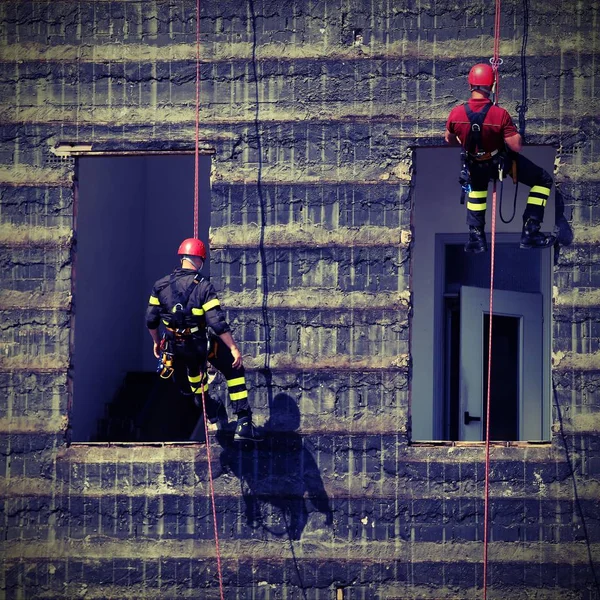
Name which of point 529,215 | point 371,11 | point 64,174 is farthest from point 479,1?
point 64,174

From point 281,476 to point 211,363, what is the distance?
1.19 metres

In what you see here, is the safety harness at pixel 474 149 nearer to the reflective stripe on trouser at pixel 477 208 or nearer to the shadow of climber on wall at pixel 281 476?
the reflective stripe on trouser at pixel 477 208

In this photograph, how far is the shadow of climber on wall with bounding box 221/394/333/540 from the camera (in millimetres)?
10000

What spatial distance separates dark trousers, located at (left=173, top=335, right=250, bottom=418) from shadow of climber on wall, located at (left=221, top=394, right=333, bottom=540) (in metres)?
0.48

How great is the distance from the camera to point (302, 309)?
33.1 feet

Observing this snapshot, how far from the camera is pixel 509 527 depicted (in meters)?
9.88

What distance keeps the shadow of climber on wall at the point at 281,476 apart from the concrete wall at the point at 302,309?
2 centimetres

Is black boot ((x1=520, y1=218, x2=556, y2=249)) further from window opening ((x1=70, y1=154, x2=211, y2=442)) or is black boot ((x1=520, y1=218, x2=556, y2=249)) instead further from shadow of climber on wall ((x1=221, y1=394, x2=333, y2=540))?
window opening ((x1=70, y1=154, x2=211, y2=442))

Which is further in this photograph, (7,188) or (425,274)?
(425,274)

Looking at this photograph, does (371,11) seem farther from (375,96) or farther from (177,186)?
(177,186)

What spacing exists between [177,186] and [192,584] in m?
5.85

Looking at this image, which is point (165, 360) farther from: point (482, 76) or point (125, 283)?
point (125, 283)

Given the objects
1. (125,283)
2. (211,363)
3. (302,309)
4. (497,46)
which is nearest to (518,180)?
(497,46)

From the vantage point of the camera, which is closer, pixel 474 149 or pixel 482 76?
pixel 482 76
